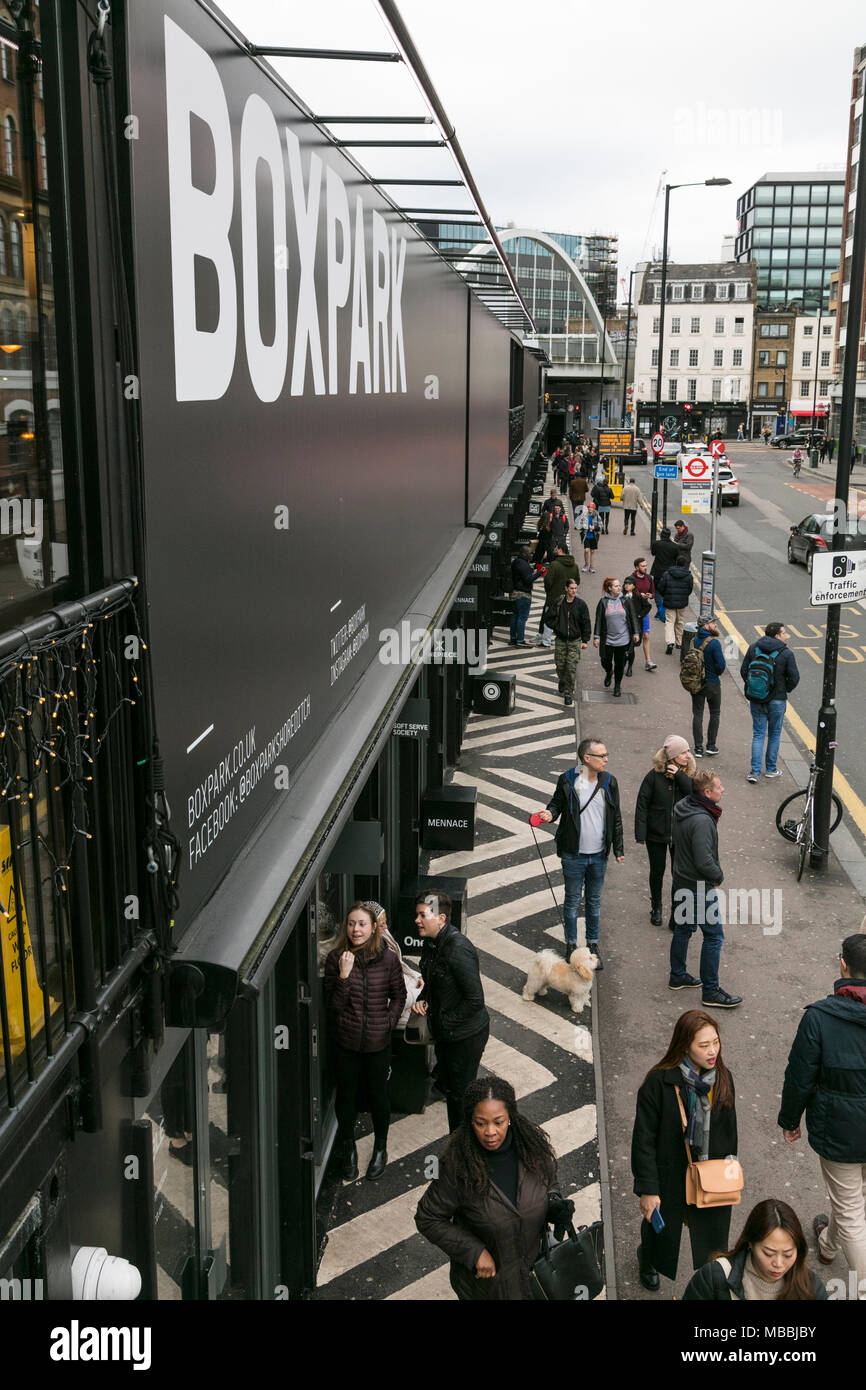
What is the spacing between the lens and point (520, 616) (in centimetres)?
2212

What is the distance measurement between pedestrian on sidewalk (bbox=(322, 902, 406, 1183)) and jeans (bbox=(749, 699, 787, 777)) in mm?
8309

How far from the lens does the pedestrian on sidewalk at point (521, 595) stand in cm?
2191

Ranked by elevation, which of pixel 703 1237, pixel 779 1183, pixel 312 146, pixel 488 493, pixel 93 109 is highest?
pixel 312 146

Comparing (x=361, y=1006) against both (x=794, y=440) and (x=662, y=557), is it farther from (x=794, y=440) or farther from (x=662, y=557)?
(x=794, y=440)

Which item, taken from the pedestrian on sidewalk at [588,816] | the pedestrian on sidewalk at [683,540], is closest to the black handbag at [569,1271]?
the pedestrian on sidewalk at [588,816]

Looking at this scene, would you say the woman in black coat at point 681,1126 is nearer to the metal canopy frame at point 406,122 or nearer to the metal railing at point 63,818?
the metal railing at point 63,818

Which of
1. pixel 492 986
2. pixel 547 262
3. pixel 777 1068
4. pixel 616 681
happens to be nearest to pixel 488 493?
pixel 616 681

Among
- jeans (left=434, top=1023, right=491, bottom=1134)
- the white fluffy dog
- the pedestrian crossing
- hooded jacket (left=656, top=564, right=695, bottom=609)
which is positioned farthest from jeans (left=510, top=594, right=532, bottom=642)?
jeans (left=434, top=1023, right=491, bottom=1134)

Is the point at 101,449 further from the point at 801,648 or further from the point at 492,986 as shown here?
the point at 801,648

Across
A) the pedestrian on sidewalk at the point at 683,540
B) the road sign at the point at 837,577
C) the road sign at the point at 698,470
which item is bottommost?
the pedestrian on sidewalk at the point at 683,540

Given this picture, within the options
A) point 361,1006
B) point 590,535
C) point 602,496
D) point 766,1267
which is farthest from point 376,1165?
point 602,496

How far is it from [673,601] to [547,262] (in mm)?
96037

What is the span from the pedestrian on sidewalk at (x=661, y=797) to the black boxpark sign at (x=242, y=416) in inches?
172

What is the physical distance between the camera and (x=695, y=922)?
9.46 metres
